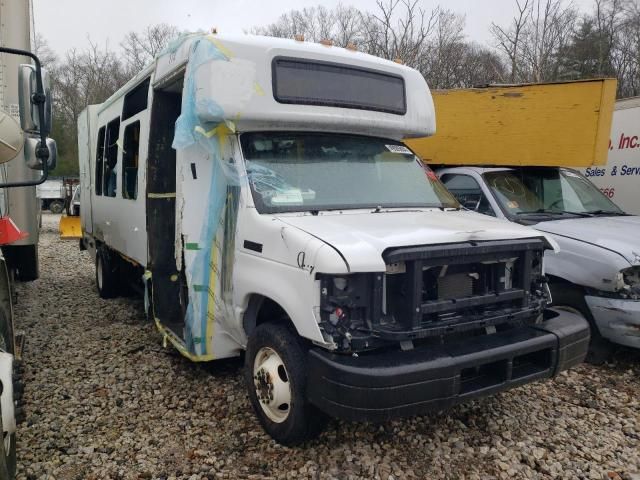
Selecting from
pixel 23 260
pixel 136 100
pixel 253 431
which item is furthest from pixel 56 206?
pixel 253 431

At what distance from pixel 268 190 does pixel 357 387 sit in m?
1.53

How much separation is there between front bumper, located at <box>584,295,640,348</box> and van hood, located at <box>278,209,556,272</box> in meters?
1.38

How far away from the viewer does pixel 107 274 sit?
7.53 meters

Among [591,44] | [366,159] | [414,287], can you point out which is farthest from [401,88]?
[591,44]

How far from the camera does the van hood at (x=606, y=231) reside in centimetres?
455

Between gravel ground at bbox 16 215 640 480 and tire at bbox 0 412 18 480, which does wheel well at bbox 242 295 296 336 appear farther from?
tire at bbox 0 412 18 480

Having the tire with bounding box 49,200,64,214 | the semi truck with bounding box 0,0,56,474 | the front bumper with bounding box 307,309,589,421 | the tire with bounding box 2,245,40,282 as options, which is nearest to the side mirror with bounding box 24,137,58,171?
the semi truck with bounding box 0,0,56,474

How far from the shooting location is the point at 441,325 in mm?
3082

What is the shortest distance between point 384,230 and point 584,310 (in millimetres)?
2657

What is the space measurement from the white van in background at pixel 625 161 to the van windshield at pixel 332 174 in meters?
5.48

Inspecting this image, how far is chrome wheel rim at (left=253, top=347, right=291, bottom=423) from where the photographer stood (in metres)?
3.34

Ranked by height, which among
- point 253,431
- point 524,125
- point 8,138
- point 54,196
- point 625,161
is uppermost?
point 524,125

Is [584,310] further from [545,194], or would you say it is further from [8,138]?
[8,138]

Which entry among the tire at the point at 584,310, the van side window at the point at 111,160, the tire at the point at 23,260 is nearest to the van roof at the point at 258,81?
the tire at the point at 584,310
